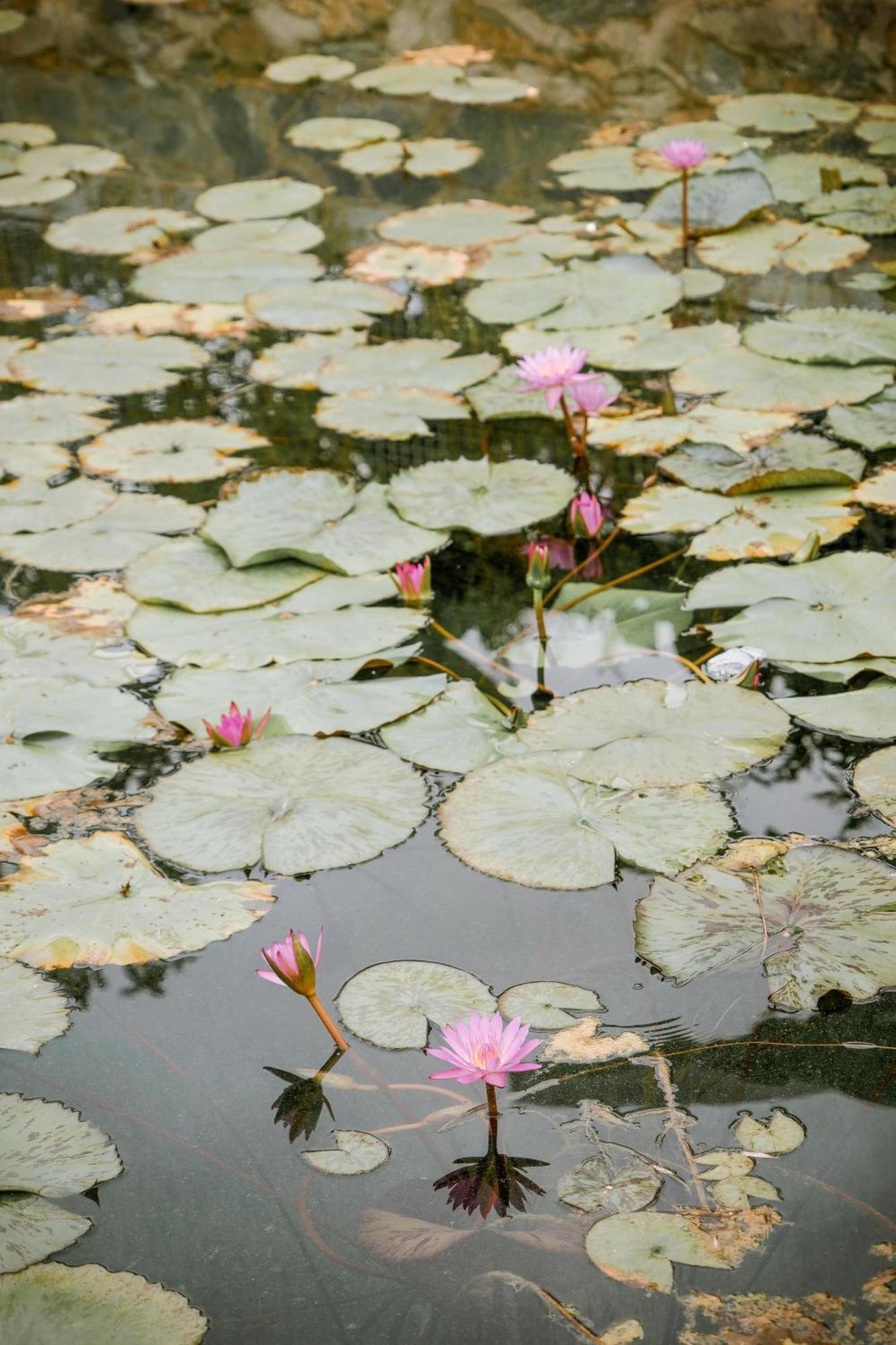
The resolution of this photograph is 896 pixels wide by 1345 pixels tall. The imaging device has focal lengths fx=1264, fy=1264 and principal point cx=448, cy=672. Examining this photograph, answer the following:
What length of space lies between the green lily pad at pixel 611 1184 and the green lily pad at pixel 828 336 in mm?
2046

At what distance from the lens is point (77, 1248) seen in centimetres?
118

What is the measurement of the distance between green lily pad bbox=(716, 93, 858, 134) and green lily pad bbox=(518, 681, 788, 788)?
10.5ft

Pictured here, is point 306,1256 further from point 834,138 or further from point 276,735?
point 834,138

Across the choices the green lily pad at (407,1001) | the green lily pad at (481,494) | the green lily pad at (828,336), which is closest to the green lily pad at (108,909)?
the green lily pad at (407,1001)

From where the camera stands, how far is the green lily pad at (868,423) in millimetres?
2512

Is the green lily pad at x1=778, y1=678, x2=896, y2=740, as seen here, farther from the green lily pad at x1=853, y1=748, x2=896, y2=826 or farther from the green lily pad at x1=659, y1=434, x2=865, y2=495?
the green lily pad at x1=659, y1=434, x2=865, y2=495

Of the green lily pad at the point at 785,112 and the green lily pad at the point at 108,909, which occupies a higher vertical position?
the green lily pad at the point at 785,112

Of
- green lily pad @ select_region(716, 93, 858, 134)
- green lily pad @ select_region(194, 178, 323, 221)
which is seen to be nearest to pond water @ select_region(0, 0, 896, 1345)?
green lily pad @ select_region(194, 178, 323, 221)

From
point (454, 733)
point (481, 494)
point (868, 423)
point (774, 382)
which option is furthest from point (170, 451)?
point (868, 423)

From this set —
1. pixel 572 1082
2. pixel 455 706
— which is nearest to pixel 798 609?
pixel 455 706

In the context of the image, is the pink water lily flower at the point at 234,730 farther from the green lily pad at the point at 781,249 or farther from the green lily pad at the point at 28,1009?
the green lily pad at the point at 781,249

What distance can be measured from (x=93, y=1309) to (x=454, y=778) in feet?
2.76

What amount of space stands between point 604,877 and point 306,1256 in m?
0.59

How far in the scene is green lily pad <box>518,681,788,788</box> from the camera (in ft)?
5.64
